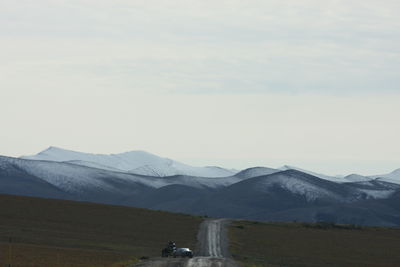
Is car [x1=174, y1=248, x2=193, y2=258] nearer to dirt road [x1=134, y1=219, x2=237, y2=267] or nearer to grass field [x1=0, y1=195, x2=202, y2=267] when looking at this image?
dirt road [x1=134, y1=219, x2=237, y2=267]

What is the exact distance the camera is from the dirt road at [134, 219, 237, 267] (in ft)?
269

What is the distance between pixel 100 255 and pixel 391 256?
5237 cm

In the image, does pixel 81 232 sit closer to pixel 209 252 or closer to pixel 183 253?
pixel 209 252

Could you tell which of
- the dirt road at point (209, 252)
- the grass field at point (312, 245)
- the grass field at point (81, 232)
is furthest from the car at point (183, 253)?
the grass field at point (312, 245)

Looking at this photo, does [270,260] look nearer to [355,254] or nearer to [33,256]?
[355,254]

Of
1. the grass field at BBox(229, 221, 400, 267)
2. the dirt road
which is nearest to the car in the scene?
the dirt road

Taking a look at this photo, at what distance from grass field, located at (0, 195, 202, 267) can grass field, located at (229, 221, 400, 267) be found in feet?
33.7

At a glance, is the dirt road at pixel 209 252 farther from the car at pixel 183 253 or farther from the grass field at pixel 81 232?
the grass field at pixel 81 232

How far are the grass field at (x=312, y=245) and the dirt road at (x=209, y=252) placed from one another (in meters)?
1.99

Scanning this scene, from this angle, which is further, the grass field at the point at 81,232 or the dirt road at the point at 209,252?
the grass field at the point at 81,232

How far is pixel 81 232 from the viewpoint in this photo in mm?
132250

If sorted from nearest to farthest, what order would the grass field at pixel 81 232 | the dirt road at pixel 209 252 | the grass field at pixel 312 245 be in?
the dirt road at pixel 209 252 < the grass field at pixel 81 232 < the grass field at pixel 312 245

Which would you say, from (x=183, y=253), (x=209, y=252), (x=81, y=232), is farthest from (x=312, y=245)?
(x=183, y=253)

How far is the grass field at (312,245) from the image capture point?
109562 millimetres
